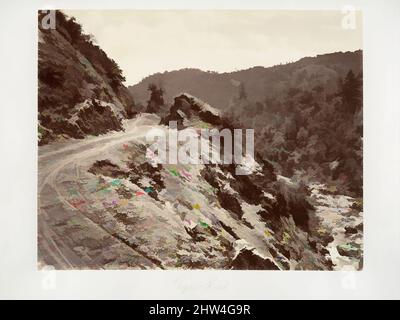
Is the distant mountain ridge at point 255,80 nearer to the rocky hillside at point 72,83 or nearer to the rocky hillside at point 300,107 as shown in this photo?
the rocky hillside at point 300,107

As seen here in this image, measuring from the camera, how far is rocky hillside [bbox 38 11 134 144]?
12.2 ft

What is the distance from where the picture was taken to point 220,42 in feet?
12.3

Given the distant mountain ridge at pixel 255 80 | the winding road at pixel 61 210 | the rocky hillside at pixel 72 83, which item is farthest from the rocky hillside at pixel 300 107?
the winding road at pixel 61 210

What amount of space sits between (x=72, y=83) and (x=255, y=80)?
1175 mm

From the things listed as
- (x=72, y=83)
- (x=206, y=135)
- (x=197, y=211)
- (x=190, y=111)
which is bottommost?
(x=197, y=211)

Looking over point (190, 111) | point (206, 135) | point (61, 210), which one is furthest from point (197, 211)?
point (61, 210)

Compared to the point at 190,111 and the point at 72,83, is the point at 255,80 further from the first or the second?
the point at 72,83

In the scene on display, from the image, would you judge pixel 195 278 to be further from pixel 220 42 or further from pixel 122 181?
pixel 220 42

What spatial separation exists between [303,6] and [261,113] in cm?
74

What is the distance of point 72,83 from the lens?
3.73 meters

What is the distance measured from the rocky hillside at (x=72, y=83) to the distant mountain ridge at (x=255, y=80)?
19cm

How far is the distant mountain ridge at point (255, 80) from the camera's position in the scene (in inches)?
148

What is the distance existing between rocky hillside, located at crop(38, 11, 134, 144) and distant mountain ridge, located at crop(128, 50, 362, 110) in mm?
190
